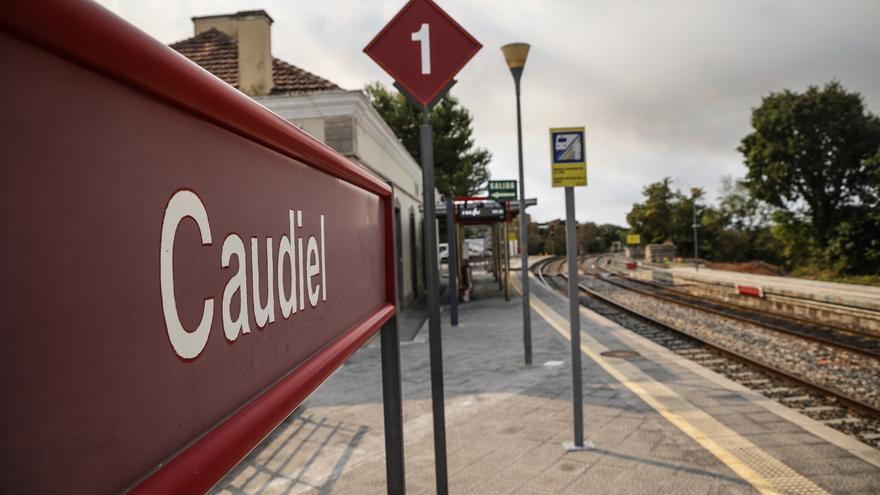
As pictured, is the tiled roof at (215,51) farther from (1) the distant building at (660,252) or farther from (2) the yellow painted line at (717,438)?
(1) the distant building at (660,252)

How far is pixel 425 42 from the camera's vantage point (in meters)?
3.02

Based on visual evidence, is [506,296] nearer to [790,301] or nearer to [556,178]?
[790,301]

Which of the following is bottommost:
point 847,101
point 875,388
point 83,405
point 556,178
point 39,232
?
point 875,388

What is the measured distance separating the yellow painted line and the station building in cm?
439

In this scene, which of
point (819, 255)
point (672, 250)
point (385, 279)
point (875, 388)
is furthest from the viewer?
point (672, 250)

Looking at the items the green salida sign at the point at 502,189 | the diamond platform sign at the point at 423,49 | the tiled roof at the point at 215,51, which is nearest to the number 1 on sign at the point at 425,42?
the diamond platform sign at the point at 423,49

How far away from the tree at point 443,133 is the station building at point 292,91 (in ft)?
70.2

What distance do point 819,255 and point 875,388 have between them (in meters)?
31.1

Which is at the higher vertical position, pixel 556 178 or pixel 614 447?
pixel 556 178

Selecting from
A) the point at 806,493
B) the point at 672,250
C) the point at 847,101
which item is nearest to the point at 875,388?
the point at 806,493

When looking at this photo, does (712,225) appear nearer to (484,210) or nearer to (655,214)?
(655,214)

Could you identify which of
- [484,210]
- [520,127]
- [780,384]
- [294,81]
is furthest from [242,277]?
[484,210]

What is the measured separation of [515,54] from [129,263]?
9.00m

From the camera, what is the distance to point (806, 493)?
411 centimetres
